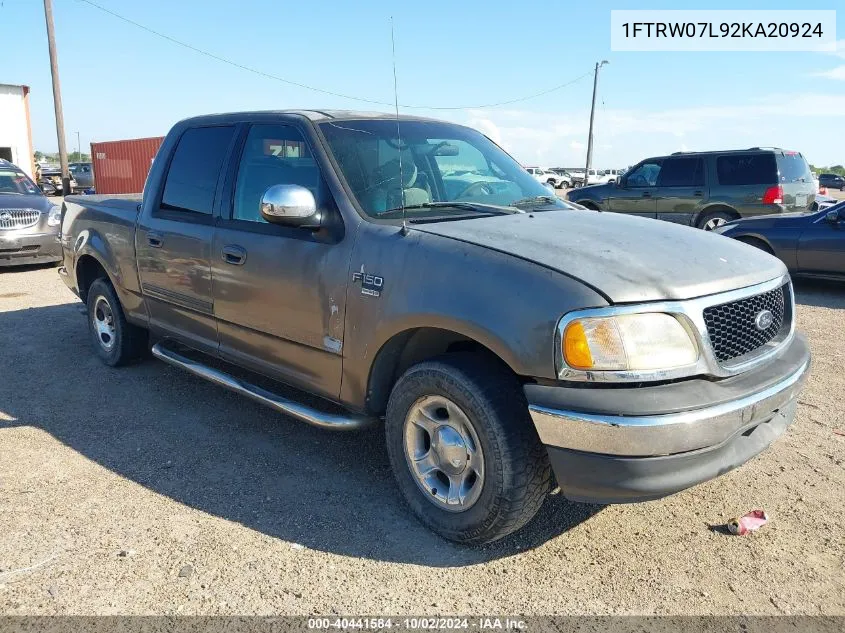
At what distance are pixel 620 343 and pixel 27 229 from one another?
10.6m

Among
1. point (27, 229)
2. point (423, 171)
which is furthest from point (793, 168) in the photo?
point (27, 229)

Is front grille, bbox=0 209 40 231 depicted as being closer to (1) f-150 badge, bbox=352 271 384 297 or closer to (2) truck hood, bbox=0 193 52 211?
(2) truck hood, bbox=0 193 52 211

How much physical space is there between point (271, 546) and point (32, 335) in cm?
494

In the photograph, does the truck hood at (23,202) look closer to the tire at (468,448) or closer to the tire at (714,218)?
the tire at (468,448)

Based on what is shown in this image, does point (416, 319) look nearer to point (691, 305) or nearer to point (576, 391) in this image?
point (576, 391)

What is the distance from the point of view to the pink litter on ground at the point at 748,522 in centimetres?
320

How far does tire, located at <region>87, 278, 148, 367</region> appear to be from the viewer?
5531mm

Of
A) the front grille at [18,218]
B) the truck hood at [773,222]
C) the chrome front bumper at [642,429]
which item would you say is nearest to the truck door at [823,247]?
the truck hood at [773,222]

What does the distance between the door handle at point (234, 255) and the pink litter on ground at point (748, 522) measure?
2.86m

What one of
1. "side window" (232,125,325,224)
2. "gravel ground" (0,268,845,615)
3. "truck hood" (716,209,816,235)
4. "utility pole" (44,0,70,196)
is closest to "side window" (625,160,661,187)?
"truck hood" (716,209,816,235)

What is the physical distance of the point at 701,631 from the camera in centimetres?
255

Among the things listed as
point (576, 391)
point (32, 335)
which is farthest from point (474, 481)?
point (32, 335)

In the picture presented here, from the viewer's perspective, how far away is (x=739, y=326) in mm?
Result: 2906

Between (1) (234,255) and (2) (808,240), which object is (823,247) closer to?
(2) (808,240)
